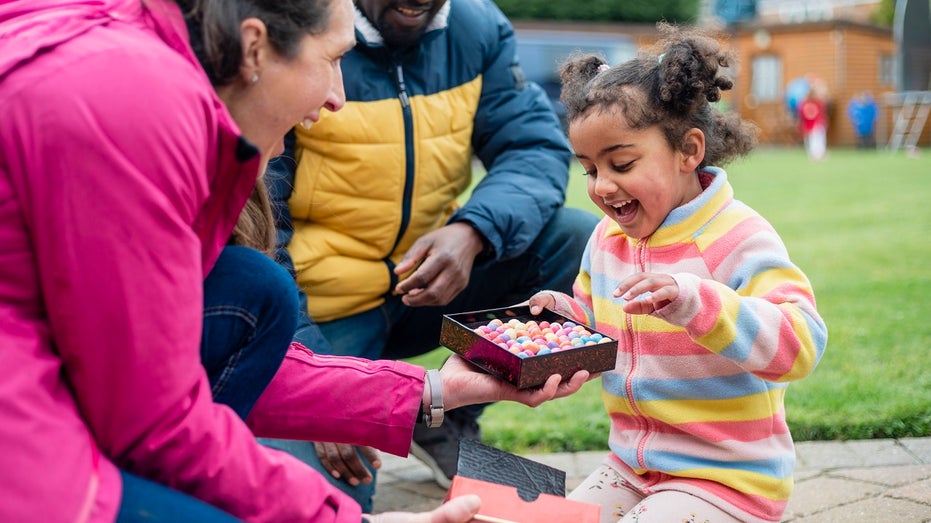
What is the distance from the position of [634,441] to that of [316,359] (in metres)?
0.81

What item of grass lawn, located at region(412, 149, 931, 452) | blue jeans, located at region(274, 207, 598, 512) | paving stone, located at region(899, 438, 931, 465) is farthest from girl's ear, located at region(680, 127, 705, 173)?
paving stone, located at region(899, 438, 931, 465)

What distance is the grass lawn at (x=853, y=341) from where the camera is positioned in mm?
3521

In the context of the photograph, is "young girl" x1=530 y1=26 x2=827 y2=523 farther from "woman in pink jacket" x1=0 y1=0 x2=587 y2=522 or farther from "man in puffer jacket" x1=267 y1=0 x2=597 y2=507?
"woman in pink jacket" x1=0 y1=0 x2=587 y2=522

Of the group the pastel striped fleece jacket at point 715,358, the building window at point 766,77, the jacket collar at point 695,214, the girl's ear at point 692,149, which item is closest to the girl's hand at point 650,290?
the pastel striped fleece jacket at point 715,358

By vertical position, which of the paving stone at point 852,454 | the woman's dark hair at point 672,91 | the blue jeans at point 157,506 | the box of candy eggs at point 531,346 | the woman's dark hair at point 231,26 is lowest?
the paving stone at point 852,454

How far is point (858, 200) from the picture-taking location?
39.3 feet

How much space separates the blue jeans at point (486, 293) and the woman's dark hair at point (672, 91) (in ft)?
2.80

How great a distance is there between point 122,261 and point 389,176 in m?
1.74

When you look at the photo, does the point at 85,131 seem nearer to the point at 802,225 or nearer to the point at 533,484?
the point at 533,484

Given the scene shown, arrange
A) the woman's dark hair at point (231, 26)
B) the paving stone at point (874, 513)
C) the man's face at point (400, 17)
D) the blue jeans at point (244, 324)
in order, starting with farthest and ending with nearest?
the man's face at point (400, 17)
the paving stone at point (874, 513)
the blue jeans at point (244, 324)
the woman's dark hair at point (231, 26)

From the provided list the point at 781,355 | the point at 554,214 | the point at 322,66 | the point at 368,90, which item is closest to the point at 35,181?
the point at 322,66

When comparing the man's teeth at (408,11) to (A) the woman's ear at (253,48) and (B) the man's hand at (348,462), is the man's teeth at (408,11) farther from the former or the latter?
(A) the woman's ear at (253,48)

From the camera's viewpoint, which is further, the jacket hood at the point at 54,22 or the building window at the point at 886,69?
the building window at the point at 886,69

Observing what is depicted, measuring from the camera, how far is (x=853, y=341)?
473cm
